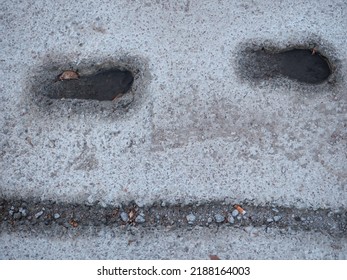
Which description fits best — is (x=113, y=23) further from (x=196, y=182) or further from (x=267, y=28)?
(x=196, y=182)

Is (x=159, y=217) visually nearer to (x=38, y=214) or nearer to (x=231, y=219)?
(x=231, y=219)

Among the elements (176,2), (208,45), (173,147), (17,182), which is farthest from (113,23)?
(17,182)

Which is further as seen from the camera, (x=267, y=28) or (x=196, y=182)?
(x=267, y=28)

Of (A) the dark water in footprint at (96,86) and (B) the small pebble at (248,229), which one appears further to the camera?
(A) the dark water in footprint at (96,86)

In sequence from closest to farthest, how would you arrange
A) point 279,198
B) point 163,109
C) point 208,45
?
point 279,198, point 163,109, point 208,45

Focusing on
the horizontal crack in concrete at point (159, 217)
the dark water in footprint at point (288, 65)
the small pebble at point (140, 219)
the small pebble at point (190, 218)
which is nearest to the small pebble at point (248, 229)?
the horizontal crack in concrete at point (159, 217)

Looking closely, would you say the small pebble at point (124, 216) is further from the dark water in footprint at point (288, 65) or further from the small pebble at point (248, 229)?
the dark water in footprint at point (288, 65)

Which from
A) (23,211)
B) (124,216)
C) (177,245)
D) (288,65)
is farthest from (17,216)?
(288,65)
